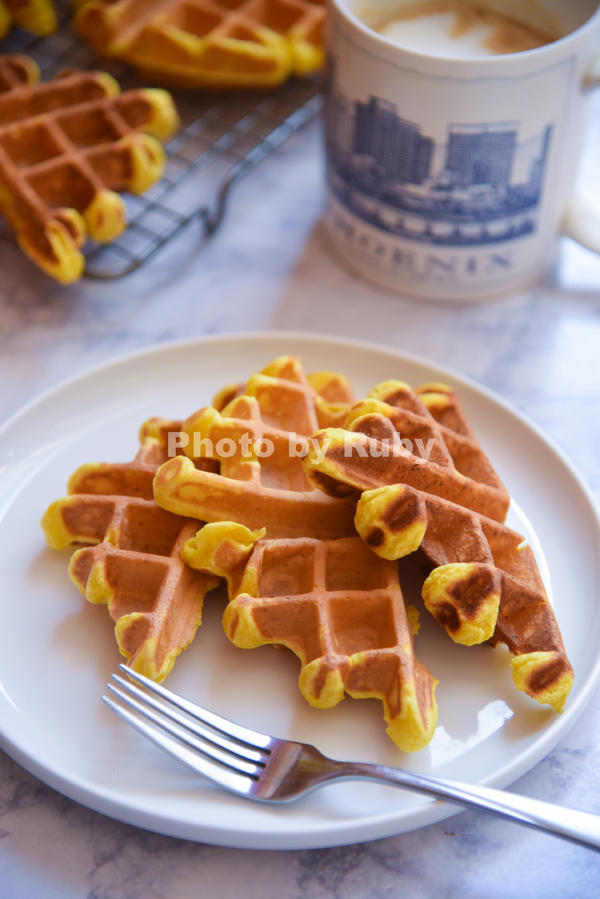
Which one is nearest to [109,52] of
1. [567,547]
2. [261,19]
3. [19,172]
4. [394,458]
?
[261,19]

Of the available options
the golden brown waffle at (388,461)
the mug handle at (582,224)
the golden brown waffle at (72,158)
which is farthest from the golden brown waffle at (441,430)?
the golden brown waffle at (72,158)

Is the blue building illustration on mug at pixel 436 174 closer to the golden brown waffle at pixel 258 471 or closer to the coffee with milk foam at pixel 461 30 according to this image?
the coffee with milk foam at pixel 461 30

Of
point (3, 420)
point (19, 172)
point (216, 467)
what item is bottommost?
point (3, 420)

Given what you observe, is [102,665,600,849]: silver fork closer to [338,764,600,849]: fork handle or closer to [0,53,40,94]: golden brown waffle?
[338,764,600,849]: fork handle

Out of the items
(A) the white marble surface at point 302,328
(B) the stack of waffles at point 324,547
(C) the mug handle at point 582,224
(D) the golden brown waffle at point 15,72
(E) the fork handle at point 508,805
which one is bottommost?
(A) the white marble surface at point 302,328

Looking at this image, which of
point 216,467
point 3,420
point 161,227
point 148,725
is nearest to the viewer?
point 148,725

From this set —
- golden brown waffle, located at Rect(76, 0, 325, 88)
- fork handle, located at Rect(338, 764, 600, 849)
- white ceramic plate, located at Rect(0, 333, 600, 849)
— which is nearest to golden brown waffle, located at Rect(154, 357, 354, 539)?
white ceramic plate, located at Rect(0, 333, 600, 849)

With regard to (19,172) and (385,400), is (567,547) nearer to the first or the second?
(385,400)

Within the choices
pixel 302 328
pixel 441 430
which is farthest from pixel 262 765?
pixel 302 328
